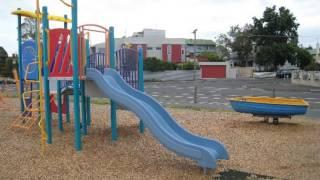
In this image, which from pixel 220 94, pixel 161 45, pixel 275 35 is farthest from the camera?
pixel 161 45

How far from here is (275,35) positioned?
72.0 m

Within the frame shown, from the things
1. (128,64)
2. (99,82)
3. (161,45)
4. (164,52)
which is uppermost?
(161,45)

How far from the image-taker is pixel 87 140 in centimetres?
864

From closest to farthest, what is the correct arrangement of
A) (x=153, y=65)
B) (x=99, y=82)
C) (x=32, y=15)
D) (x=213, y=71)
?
(x=99, y=82) < (x=32, y=15) < (x=153, y=65) < (x=213, y=71)

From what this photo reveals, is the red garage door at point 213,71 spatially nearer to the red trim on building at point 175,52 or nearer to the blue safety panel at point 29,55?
the red trim on building at point 175,52

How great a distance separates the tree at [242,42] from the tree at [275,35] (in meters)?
3.20

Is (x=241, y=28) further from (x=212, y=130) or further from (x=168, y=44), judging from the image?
(x=212, y=130)

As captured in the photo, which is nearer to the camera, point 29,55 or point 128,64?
point 128,64

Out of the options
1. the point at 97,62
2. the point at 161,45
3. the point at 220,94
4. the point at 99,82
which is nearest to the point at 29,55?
the point at 97,62

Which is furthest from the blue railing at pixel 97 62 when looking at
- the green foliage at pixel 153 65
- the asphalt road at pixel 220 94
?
the green foliage at pixel 153 65

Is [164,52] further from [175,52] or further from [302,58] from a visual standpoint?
[302,58]

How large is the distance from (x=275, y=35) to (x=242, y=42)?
7688 mm

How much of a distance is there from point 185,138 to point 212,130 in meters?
3.25

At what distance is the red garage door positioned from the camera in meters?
60.4
